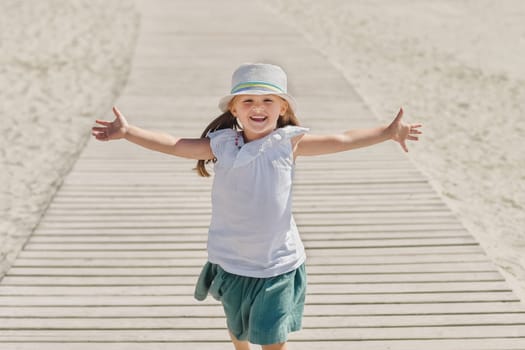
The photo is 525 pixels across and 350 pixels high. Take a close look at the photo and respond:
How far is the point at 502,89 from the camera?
435 inches

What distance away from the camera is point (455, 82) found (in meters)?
11.4

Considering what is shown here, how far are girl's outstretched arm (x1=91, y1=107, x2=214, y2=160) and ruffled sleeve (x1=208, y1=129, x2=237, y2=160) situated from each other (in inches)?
1.5

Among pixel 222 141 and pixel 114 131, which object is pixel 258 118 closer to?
pixel 222 141

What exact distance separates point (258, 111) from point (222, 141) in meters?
0.23

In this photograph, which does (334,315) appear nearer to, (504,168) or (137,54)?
(504,168)

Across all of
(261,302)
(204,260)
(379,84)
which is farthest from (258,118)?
(379,84)

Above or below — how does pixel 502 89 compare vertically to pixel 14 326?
below

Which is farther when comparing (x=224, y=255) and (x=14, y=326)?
(x=14, y=326)

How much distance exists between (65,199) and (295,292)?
333 centimetres

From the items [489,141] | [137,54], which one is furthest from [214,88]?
[489,141]

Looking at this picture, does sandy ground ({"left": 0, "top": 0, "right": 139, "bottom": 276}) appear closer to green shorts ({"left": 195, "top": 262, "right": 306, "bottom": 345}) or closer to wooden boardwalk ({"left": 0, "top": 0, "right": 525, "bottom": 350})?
wooden boardwalk ({"left": 0, "top": 0, "right": 525, "bottom": 350})

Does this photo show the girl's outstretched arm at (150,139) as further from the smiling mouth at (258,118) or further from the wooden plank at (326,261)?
the wooden plank at (326,261)

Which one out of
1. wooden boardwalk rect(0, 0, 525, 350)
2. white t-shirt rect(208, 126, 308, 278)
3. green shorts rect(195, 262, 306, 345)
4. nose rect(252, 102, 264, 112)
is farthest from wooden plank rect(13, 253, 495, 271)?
nose rect(252, 102, 264, 112)

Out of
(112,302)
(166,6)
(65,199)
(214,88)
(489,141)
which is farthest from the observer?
(166,6)
